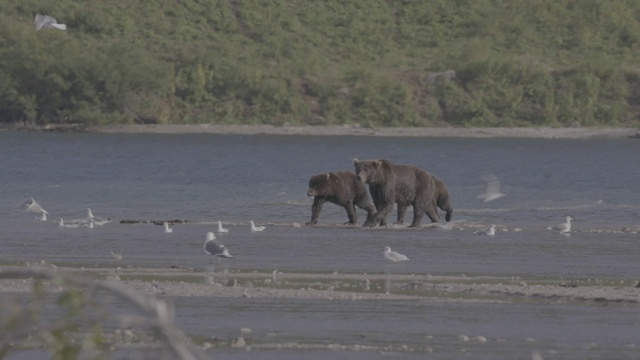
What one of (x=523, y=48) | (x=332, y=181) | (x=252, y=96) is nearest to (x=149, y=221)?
(x=332, y=181)

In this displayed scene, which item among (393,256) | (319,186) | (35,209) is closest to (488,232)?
(319,186)

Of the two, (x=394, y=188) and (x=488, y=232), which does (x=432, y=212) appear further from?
(x=488, y=232)

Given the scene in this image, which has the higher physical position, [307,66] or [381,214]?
[307,66]

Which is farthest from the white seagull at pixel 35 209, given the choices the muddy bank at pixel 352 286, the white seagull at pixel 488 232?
the muddy bank at pixel 352 286

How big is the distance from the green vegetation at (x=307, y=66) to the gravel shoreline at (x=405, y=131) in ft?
3.14

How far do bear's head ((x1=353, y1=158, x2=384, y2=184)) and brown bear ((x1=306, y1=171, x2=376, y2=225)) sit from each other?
15.6 inches

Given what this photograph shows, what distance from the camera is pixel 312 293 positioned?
13414mm

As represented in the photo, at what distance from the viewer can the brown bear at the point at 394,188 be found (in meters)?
22.5

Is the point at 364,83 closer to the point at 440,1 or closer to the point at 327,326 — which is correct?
the point at 440,1

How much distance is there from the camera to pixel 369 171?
22500mm

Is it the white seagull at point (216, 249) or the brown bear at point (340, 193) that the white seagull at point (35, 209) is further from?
the white seagull at point (216, 249)

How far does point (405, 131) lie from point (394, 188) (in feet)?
141

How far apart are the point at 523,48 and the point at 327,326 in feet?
211

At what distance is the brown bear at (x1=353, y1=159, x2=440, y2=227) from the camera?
22.5 m
